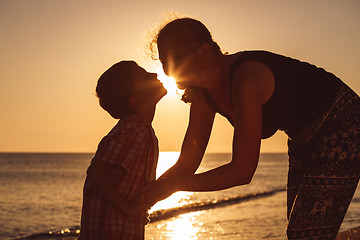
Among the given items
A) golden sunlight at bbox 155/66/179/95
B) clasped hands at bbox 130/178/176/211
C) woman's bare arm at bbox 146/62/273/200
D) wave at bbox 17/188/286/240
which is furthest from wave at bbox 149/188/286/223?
woman's bare arm at bbox 146/62/273/200

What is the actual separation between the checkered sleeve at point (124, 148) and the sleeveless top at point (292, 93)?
0.77 meters

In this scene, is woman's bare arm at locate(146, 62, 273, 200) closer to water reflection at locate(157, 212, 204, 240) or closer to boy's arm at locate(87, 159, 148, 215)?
boy's arm at locate(87, 159, 148, 215)

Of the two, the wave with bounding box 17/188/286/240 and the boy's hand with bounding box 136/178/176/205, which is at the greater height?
the boy's hand with bounding box 136/178/176/205

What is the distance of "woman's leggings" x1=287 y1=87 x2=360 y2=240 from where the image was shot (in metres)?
2.50

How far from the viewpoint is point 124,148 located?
2.80 metres

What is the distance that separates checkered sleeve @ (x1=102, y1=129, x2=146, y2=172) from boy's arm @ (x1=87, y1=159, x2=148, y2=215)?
59 mm

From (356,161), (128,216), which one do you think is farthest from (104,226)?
(356,161)

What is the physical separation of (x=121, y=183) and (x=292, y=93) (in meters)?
1.21

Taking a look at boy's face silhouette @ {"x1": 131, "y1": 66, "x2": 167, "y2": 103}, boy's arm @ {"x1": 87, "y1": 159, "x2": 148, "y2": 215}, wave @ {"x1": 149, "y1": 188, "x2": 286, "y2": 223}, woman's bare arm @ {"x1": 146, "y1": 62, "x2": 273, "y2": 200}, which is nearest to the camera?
woman's bare arm @ {"x1": 146, "y1": 62, "x2": 273, "y2": 200}

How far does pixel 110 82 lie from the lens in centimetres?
295

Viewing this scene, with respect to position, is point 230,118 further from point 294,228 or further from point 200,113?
point 294,228

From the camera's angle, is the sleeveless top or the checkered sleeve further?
the checkered sleeve

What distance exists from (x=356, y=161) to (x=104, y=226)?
161 cm

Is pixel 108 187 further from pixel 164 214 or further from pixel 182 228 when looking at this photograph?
pixel 164 214
